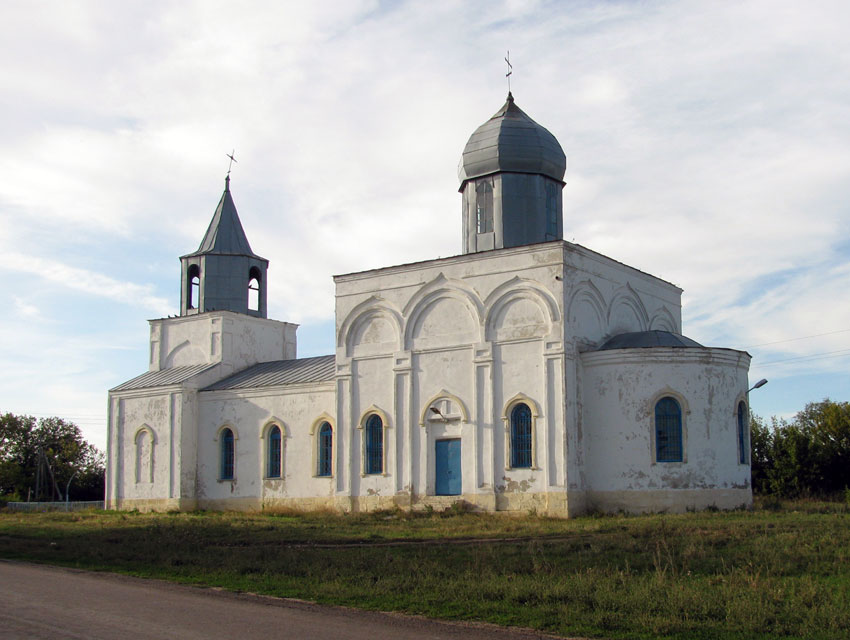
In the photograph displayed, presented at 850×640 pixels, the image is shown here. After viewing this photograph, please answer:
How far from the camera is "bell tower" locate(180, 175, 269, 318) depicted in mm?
36250

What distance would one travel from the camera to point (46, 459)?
54.8 meters

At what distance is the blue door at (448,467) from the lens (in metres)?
26.5

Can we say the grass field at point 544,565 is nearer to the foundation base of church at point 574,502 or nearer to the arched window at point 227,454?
the foundation base of church at point 574,502

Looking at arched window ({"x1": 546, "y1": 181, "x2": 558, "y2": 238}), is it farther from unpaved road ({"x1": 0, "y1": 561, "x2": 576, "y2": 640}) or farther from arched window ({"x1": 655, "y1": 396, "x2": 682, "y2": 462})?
unpaved road ({"x1": 0, "y1": 561, "x2": 576, "y2": 640})

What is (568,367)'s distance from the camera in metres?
25.0

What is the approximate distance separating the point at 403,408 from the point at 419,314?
2.86 meters

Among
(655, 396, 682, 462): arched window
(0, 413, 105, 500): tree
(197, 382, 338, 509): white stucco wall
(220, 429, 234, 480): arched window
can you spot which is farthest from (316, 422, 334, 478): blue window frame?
(0, 413, 105, 500): tree

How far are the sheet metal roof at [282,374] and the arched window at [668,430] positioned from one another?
11327mm

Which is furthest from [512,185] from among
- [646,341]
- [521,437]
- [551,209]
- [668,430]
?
[668,430]

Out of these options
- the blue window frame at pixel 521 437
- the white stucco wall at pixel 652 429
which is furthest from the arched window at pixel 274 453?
the white stucco wall at pixel 652 429

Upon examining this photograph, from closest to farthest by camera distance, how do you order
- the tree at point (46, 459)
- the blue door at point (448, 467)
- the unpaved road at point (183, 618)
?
the unpaved road at point (183, 618), the blue door at point (448, 467), the tree at point (46, 459)

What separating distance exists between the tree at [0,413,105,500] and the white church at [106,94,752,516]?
2606 centimetres

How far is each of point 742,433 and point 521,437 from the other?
6286 millimetres

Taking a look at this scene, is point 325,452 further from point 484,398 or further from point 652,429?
point 652,429
